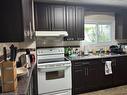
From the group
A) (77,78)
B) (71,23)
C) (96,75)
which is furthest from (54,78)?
(71,23)

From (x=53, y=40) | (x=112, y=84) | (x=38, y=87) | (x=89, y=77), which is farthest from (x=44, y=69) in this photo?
(x=112, y=84)

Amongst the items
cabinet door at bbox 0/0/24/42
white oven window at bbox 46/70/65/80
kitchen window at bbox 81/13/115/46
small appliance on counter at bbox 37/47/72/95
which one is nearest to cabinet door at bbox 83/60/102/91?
small appliance on counter at bbox 37/47/72/95

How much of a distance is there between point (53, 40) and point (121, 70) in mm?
2096

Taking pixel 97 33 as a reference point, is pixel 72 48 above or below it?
below

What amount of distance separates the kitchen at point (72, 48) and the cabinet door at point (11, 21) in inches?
48.1

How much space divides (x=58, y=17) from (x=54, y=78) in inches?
61.0

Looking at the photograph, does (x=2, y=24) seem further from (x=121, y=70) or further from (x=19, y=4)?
(x=121, y=70)

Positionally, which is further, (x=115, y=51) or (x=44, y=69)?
(x=115, y=51)

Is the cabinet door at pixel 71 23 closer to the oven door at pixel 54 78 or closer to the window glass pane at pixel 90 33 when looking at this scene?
the window glass pane at pixel 90 33

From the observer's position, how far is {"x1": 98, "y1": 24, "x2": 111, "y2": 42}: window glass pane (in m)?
4.14

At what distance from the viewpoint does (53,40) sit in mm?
3477

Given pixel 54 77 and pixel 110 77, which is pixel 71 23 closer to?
pixel 54 77

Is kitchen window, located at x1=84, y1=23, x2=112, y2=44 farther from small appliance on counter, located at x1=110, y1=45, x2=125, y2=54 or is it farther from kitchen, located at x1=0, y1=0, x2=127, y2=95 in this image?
small appliance on counter, located at x1=110, y1=45, x2=125, y2=54

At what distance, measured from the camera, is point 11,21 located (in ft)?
4.11
